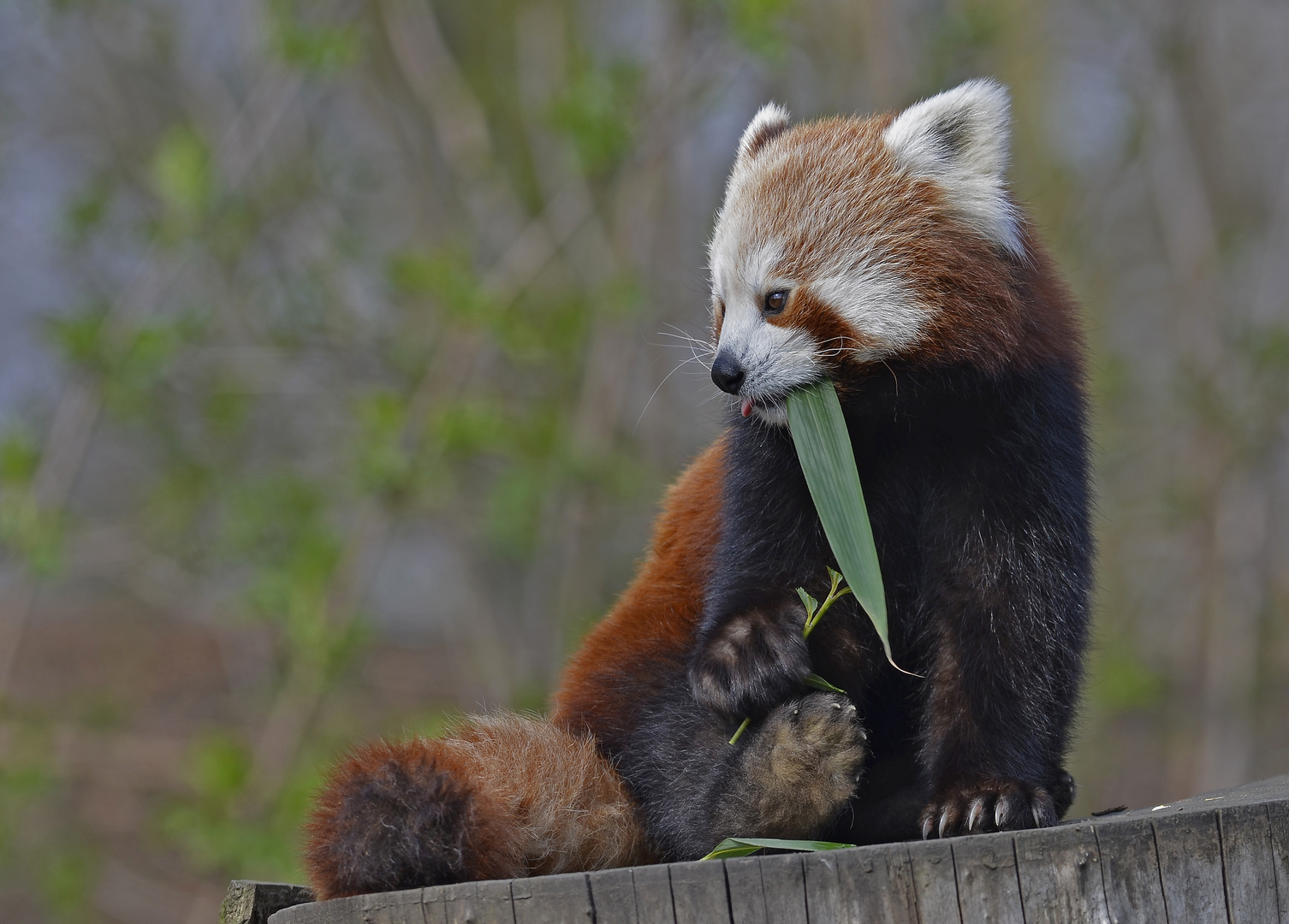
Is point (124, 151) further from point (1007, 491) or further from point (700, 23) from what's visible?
point (1007, 491)

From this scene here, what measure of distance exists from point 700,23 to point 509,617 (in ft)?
14.5

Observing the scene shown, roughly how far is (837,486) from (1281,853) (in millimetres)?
940

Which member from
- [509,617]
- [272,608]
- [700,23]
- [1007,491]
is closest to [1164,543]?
[509,617]

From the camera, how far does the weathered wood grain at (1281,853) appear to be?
186 centimetres

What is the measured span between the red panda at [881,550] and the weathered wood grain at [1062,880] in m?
0.41

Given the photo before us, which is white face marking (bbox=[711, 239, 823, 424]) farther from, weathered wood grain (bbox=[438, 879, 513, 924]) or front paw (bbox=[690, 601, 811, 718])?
weathered wood grain (bbox=[438, 879, 513, 924])

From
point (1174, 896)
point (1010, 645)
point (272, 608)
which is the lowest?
point (1174, 896)

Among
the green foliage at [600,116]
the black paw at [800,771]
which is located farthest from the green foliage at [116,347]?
the black paw at [800,771]

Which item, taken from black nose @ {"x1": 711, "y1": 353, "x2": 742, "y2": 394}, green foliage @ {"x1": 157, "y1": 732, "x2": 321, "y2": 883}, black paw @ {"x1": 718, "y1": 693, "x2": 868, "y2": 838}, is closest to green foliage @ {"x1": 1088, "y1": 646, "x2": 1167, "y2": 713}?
green foliage @ {"x1": 157, "y1": 732, "x2": 321, "y2": 883}

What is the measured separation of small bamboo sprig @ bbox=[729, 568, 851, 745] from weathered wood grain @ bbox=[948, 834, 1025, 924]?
2.25ft

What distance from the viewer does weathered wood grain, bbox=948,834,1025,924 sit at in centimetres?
178

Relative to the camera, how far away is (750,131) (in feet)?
10.1

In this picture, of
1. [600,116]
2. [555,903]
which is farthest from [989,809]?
[600,116]

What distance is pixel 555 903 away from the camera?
5.94ft
